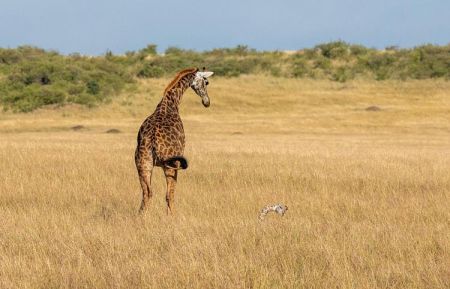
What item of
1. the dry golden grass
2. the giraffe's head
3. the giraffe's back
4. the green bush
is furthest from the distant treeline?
the giraffe's back

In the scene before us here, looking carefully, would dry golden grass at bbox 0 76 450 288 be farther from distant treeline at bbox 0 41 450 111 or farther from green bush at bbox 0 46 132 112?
distant treeline at bbox 0 41 450 111

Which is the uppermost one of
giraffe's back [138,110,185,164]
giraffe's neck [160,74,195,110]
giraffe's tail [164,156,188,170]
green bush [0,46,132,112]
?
giraffe's neck [160,74,195,110]

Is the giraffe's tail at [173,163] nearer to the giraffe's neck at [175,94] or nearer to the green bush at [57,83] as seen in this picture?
the giraffe's neck at [175,94]

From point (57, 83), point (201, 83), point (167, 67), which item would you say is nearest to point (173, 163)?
point (201, 83)

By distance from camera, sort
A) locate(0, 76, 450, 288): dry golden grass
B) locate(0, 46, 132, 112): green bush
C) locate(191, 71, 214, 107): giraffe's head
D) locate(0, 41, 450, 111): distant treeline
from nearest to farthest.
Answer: locate(0, 76, 450, 288): dry golden grass, locate(191, 71, 214, 107): giraffe's head, locate(0, 46, 132, 112): green bush, locate(0, 41, 450, 111): distant treeline

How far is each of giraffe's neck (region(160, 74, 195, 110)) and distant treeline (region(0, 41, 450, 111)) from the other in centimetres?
3352

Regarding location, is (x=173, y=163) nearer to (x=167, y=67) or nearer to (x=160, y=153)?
(x=160, y=153)

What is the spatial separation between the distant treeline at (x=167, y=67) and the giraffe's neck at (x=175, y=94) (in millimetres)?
33523

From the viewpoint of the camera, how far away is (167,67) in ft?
202

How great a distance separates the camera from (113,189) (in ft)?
43.0

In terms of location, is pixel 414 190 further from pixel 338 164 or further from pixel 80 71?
pixel 80 71

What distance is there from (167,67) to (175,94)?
5075 centimetres

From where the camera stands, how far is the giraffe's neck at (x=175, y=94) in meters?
11.1

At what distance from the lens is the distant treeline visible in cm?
4640
